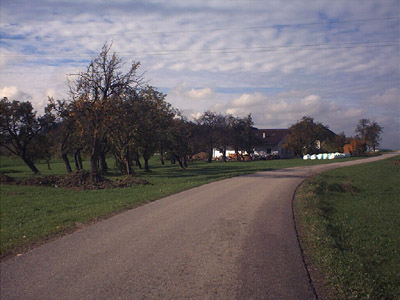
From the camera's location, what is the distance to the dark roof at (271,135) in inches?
3265

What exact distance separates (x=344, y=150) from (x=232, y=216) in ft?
235

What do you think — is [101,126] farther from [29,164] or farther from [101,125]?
[29,164]

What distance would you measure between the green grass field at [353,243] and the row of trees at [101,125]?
14864 millimetres

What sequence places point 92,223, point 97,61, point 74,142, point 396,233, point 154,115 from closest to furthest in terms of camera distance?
point 396,233
point 92,223
point 97,61
point 154,115
point 74,142

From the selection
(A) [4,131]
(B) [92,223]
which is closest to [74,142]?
(A) [4,131]

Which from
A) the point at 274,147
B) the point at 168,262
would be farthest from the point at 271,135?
the point at 168,262

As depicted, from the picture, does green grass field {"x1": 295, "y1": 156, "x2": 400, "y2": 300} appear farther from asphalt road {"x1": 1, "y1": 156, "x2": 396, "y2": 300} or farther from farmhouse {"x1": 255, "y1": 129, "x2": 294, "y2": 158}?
farmhouse {"x1": 255, "y1": 129, "x2": 294, "y2": 158}

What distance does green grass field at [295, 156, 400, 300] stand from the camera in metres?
5.29

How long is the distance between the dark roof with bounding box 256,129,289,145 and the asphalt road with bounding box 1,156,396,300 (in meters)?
71.1

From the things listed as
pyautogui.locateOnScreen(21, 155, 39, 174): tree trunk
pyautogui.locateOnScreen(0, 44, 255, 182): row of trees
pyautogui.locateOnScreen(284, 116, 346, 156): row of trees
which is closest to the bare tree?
pyautogui.locateOnScreen(0, 44, 255, 182): row of trees

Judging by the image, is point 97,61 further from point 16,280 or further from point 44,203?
point 16,280

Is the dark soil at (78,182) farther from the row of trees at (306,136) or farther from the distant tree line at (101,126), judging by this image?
the row of trees at (306,136)

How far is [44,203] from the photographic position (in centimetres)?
1470

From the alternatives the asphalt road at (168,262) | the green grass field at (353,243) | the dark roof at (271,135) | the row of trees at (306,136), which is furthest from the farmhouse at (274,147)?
the asphalt road at (168,262)
